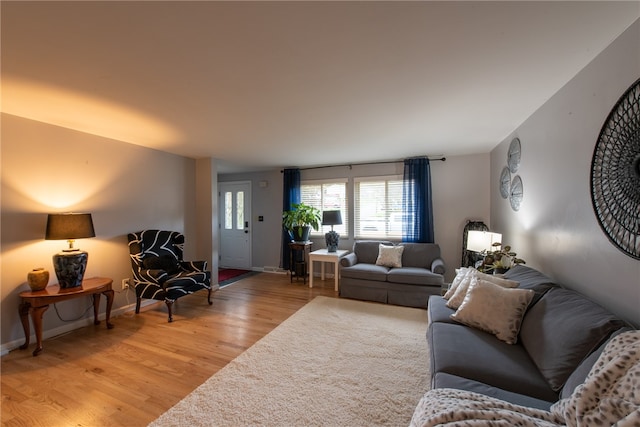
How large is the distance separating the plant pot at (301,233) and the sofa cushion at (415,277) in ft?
6.00

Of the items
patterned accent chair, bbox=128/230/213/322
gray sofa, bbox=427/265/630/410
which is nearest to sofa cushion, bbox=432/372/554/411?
gray sofa, bbox=427/265/630/410

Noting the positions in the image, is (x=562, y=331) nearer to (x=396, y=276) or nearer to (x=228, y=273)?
(x=396, y=276)

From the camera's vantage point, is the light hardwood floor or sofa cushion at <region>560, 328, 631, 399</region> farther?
the light hardwood floor

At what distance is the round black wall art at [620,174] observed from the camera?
129 centimetres

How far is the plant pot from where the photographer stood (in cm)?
482

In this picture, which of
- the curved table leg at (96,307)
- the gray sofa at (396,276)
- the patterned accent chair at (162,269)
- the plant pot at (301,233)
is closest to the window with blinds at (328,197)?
the plant pot at (301,233)

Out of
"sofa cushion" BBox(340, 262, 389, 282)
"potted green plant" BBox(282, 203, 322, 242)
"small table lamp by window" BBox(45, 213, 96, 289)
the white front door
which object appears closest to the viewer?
"small table lamp by window" BBox(45, 213, 96, 289)

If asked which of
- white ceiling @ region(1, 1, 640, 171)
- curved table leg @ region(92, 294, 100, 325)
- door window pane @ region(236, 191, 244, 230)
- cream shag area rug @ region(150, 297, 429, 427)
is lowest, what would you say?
cream shag area rug @ region(150, 297, 429, 427)

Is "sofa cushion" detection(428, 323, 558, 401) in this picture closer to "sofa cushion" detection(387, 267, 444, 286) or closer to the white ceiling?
"sofa cushion" detection(387, 267, 444, 286)

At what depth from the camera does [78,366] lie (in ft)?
7.17

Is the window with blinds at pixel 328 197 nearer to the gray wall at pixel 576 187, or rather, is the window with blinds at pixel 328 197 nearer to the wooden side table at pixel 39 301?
the gray wall at pixel 576 187

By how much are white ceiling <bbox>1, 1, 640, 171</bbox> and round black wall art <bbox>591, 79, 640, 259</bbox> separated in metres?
0.47

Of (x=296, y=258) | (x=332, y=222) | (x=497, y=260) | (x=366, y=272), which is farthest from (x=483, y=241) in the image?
(x=296, y=258)

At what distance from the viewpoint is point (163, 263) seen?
11.4 ft
